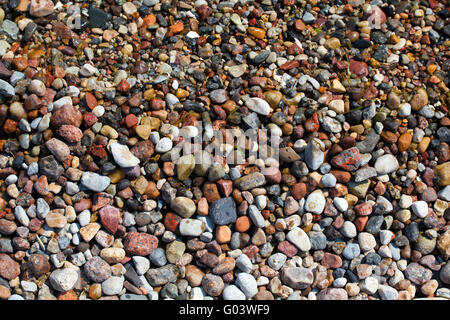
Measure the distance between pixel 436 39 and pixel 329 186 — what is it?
4.58 feet

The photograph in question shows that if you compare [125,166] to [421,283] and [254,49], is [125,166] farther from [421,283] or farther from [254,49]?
[421,283]

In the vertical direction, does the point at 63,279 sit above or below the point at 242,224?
below

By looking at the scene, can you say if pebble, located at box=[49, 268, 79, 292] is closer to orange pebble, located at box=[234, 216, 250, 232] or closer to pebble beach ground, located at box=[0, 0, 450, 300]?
pebble beach ground, located at box=[0, 0, 450, 300]

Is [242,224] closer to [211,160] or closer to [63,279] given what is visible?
[211,160]

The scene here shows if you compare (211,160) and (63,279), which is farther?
(211,160)

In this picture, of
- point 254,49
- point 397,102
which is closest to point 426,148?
point 397,102

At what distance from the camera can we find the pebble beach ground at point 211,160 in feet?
7.34

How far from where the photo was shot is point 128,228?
230 centimetres

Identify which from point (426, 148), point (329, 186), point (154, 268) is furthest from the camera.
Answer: point (426, 148)

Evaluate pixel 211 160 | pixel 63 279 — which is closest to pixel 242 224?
pixel 211 160

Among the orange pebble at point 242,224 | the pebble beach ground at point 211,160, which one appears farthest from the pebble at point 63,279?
the orange pebble at point 242,224

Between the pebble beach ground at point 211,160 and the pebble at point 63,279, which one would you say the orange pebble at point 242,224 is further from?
the pebble at point 63,279

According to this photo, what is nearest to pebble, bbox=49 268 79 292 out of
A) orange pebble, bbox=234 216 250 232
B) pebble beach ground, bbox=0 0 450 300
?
pebble beach ground, bbox=0 0 450 300

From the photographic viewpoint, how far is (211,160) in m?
2.38
